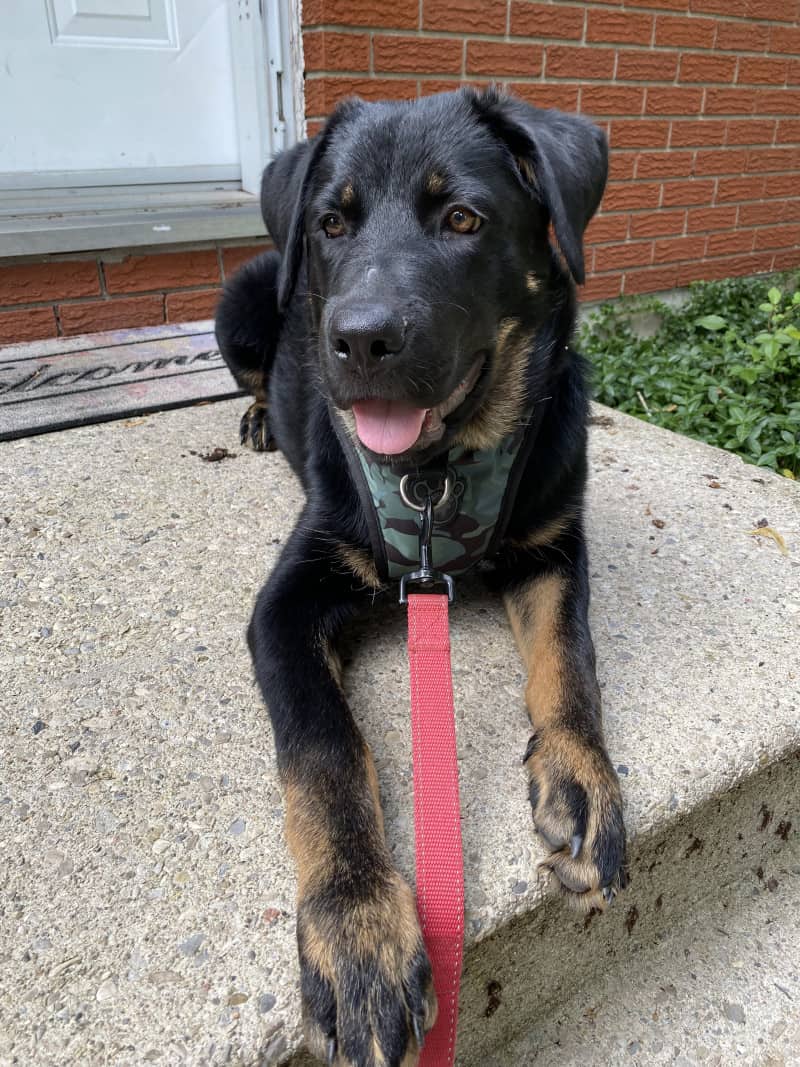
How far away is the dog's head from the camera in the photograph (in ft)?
4.97

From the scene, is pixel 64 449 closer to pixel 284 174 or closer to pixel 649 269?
pixel 284 174

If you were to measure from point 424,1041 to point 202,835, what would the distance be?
0.53 m

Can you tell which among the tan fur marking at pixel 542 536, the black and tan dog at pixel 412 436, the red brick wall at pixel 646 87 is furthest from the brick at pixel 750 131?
the tan fur marking at pixel 542 536

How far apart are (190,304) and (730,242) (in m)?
3.99

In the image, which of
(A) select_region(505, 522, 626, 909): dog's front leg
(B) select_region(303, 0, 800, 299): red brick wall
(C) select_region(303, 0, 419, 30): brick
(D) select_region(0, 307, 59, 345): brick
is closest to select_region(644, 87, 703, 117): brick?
(B) select_region(303, 0, 800, 299): red brick wall

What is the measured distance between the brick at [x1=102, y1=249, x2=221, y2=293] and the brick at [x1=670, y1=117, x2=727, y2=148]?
311cm

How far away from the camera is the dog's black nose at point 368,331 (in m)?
1.44

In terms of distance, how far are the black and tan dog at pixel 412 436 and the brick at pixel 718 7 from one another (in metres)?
3.91

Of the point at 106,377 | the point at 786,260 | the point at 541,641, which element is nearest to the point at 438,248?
the point at 541,641

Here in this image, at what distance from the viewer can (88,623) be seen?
80.3 inches

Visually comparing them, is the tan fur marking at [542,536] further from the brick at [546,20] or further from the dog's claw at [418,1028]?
the brick at [546,20]

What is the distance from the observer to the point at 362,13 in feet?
12.1

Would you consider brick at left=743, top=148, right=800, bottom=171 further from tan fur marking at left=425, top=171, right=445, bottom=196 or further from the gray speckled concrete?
tan fur marking at left=425, top=171, right=445, bottom=196

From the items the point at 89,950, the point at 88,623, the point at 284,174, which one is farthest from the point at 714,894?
the point at 284,174
